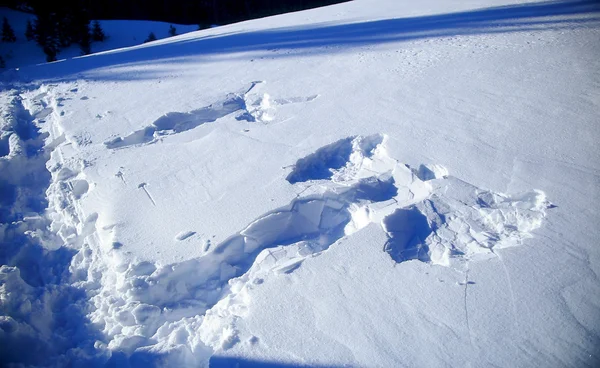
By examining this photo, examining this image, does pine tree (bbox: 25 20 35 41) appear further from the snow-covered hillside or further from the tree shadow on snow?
the snow-covered hillside

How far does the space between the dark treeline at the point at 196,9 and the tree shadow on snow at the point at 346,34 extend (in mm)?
13253

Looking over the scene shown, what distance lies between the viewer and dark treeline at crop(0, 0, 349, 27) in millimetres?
18016

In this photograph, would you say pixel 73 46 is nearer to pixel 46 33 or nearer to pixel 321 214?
pixel 46 33

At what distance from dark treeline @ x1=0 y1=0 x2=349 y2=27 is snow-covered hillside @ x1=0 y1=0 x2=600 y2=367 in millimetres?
15806

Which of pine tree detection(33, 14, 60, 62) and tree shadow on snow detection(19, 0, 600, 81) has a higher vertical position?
tree shadow on snow detection(19, 0, 600, 81)

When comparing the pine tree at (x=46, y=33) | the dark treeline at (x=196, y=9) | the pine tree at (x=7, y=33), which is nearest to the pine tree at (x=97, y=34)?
the pine tree at (x=46, y=33)

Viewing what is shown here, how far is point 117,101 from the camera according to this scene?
154 inches

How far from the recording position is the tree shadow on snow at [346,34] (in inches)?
174

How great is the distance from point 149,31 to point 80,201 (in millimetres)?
13536

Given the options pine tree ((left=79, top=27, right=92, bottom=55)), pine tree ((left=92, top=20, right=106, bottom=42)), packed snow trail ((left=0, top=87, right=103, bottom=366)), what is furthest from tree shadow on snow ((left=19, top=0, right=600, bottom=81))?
pine tree ((left=92, top=20, right=106, bottom=42))

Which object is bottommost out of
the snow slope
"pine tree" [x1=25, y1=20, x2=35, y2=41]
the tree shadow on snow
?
the snow slope

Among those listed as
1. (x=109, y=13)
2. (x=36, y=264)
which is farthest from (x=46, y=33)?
(x=36, y=264)

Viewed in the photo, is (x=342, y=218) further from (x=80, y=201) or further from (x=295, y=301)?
(x=80, y=201)

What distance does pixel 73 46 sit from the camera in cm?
1273
